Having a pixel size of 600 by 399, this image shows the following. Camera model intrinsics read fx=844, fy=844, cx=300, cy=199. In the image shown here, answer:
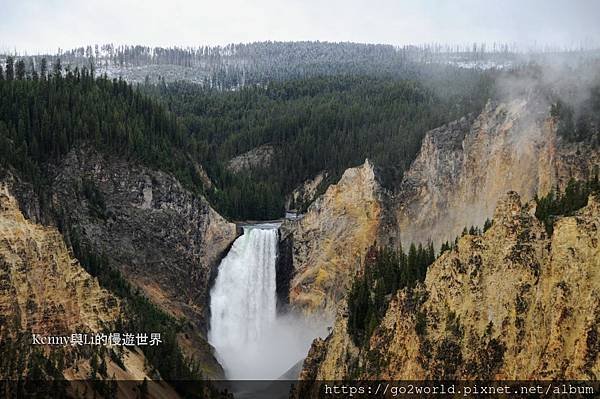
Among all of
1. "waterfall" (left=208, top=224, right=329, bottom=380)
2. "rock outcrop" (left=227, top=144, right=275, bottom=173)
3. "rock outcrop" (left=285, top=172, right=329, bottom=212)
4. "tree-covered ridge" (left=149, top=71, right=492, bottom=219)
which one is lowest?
"waterfall" (left=208, top=224, right=329, bottom=380)

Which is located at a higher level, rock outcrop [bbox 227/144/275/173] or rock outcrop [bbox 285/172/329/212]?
rock outcrop [bbox 227/144/275/173]

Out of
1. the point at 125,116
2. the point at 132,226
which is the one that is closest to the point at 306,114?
the point at 125,116

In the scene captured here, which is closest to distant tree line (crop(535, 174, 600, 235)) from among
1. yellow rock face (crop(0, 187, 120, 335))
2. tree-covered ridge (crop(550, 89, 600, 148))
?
tree-covered ridge (crop(550, 89, 600, 148))

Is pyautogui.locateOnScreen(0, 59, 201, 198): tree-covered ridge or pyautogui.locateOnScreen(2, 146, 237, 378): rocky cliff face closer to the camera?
pyautogui.locateOnScreen(0, 59, 201, 198): tree-covered ridge

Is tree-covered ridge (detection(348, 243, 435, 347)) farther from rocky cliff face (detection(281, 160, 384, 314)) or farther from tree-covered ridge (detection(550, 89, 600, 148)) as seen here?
rocky cliff face (detection(281, 160, 384, 314))

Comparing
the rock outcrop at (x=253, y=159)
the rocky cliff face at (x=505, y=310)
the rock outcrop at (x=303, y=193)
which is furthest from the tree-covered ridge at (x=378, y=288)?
the rock outcrop at (x=253, y=159)

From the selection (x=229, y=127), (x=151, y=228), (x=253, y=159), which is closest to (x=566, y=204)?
(x=151, y=228)

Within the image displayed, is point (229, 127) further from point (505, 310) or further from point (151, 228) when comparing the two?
point (505, 310)
